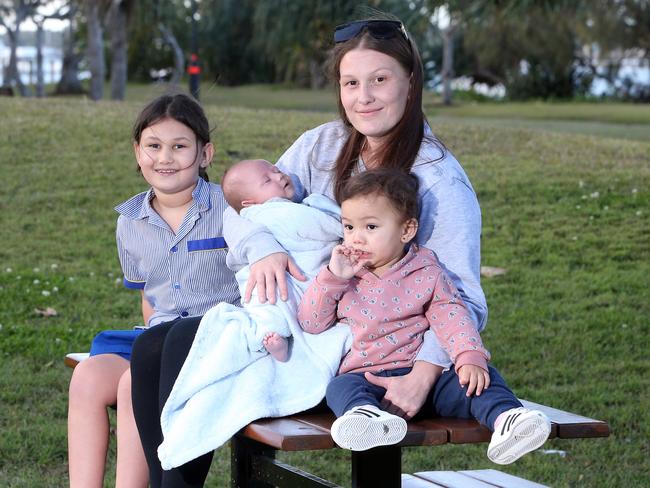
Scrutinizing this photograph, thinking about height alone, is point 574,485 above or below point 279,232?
below

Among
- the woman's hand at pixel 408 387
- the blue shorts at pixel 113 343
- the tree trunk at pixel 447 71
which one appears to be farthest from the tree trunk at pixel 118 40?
the woman's hand at pixel 408 387

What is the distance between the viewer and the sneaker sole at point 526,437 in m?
2.82

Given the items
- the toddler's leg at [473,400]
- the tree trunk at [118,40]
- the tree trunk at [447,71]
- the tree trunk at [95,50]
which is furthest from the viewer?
the tree trunk at [447,71]

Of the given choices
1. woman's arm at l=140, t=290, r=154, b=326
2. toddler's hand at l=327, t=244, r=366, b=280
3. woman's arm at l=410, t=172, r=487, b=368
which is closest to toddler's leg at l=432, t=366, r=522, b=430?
woman's arm at l=410, t=172, r=487, b=368

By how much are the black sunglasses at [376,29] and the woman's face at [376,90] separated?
0.07 m

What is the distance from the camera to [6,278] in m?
8.57

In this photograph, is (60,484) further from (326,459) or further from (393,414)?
(393,414)

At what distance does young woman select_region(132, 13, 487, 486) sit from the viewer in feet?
10.8

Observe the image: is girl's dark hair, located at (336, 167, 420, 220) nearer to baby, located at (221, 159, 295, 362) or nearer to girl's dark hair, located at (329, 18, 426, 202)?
girl's dark hair, located at (329, 18, 426, 202)

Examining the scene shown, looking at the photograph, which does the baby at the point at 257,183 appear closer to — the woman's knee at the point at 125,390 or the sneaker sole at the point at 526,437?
the woman's knee at the point at 125,390

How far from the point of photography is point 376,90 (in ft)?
11.7

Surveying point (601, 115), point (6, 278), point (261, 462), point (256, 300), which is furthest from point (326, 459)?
point (601, 115)

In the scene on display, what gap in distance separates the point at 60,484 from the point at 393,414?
226 cm

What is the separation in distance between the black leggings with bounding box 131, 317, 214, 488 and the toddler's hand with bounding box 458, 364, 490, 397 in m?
0.76
